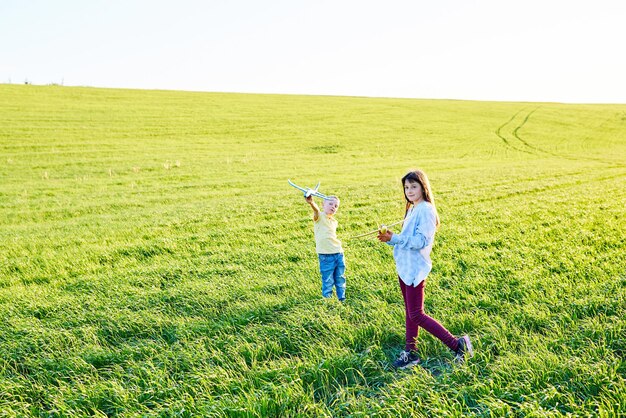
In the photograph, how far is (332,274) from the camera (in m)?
6.16

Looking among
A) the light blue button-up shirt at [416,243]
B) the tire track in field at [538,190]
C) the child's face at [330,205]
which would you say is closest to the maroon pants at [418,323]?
the light blue button-up shirt at [416,243]

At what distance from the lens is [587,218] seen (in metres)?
10.4

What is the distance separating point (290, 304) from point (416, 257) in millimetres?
1992

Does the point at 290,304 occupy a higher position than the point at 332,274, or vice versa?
the point at 332,274

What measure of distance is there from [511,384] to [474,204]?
1018 cm

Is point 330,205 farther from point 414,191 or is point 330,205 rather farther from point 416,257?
point 416,257

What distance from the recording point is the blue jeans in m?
6.07

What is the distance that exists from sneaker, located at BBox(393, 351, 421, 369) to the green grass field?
0.34 feet

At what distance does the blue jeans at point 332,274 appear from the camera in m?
6.07

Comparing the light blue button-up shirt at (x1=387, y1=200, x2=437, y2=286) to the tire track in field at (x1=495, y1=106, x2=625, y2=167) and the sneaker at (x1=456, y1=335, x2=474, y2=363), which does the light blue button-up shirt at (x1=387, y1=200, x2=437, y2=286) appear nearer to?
the sneaker at (x1=456, y1=335, x2=474, y2=363)

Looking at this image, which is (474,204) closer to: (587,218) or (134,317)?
(587,218)

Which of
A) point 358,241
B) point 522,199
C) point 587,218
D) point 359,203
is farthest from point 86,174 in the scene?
point 587,218

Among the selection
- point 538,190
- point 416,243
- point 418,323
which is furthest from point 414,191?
point 538,190

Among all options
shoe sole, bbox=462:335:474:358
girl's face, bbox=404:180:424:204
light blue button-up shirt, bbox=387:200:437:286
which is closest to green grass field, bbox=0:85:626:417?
shoe sole, bbox=462:335:474:358
